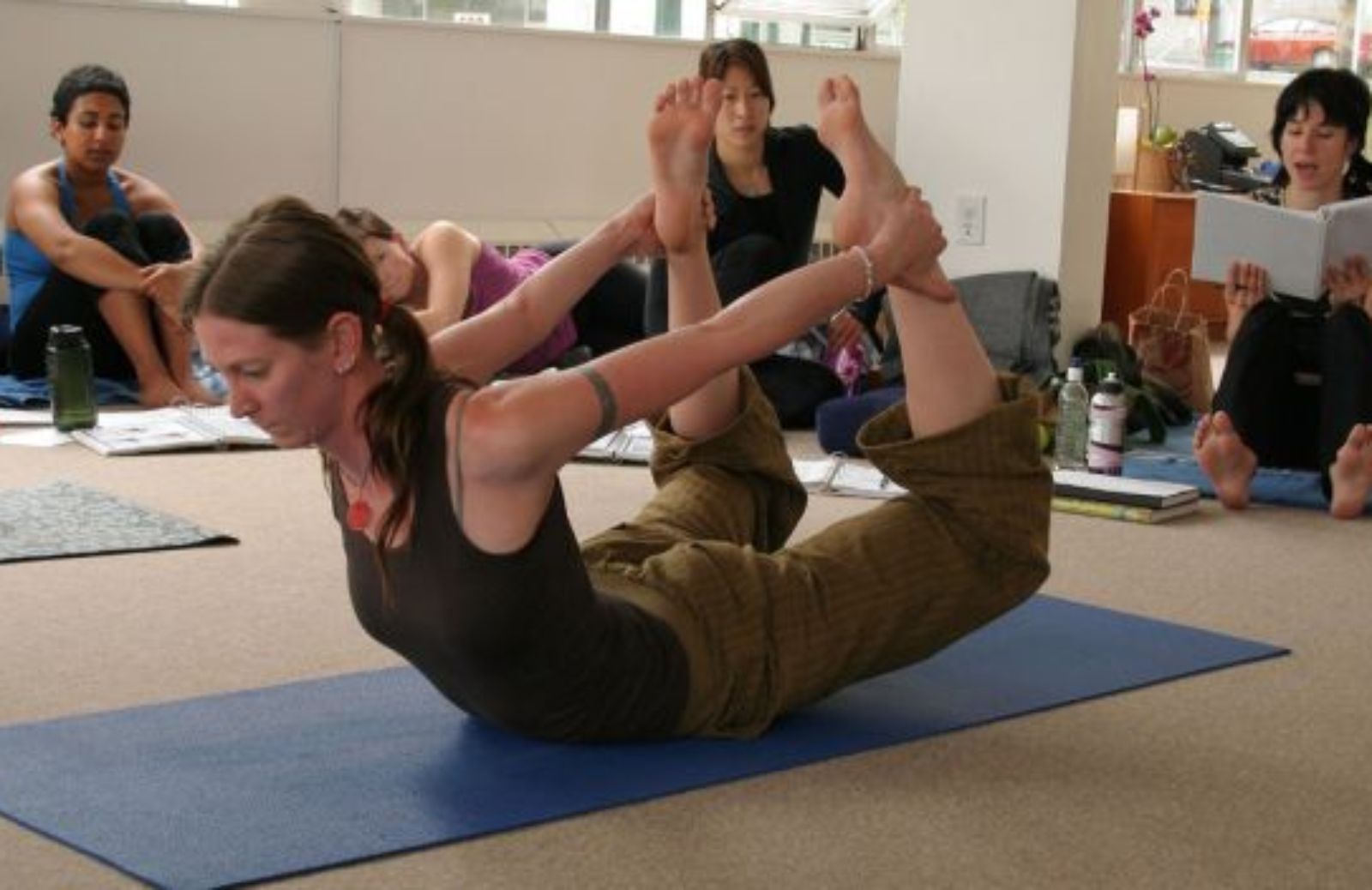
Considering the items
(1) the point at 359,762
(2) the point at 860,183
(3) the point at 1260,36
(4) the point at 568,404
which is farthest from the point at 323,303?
(3) the point at 1260,36

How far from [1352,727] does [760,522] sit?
2.65 feet

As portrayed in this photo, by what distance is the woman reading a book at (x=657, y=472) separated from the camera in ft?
6.57

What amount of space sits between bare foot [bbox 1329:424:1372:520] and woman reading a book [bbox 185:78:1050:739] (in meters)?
1.70

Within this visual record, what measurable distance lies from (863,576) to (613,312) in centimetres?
326

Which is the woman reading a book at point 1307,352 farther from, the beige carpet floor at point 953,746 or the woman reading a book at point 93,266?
the woman reading a book at point 93,266

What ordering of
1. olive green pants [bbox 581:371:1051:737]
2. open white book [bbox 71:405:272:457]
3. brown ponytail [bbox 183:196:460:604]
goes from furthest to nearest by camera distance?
open white book [bbox 71:405:272:457], olive green pants [bbox 581:371:1051:737], brown ponytail [bbox 183:196:460:604]

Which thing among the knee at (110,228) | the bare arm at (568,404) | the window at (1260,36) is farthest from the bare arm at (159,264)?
the window at (1260,36)

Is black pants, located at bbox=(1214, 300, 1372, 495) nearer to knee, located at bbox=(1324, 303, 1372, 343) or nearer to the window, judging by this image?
knee, located at bbox=(1324, 303, 1372, 343)

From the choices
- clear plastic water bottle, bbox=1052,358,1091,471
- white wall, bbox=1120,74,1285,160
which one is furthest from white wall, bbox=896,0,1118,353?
white wall, bbox=1120,74,1285,160

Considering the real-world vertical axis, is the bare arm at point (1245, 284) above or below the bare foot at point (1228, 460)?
above

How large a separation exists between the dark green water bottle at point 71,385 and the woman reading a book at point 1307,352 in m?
2.47

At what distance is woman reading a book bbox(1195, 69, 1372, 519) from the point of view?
4055 mm

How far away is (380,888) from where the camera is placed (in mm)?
1936

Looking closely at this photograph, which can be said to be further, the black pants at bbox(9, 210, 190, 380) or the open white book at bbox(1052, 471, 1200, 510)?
the black pants at bbox(9, 210, 190, 380)
